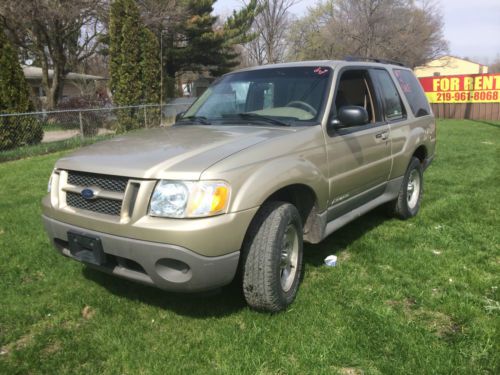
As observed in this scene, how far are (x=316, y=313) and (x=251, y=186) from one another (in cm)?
110

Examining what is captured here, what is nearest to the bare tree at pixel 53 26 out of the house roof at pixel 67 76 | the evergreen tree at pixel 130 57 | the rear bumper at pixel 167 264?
the evergreen tree at pixel 130 57

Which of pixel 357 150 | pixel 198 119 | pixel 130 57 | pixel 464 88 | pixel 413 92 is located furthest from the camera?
pixel 464 88

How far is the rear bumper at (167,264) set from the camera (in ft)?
8.54

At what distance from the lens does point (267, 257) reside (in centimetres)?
288

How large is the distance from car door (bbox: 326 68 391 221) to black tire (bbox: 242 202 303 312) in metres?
0.77

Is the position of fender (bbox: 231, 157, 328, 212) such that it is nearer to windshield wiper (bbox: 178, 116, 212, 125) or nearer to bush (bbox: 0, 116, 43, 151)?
→ windshield wiper (bbox: 178, 116, 212, 125)

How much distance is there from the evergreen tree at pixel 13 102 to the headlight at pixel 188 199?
961cm

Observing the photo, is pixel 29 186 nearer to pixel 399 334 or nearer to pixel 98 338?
pixel 98 338

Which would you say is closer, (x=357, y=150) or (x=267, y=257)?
(x=267, y=257)

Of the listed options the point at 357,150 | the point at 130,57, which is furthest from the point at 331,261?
the point at 130,57

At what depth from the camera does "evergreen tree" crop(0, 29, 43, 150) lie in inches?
423

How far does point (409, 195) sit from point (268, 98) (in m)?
2.53

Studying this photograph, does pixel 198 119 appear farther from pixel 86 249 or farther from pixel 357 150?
pixel 86 249

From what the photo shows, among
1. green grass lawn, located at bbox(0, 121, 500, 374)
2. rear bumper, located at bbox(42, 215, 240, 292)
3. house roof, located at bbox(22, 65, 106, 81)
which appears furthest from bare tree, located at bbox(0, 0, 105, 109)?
rear bumper, located at bbox(42, 215, 240, 292)
